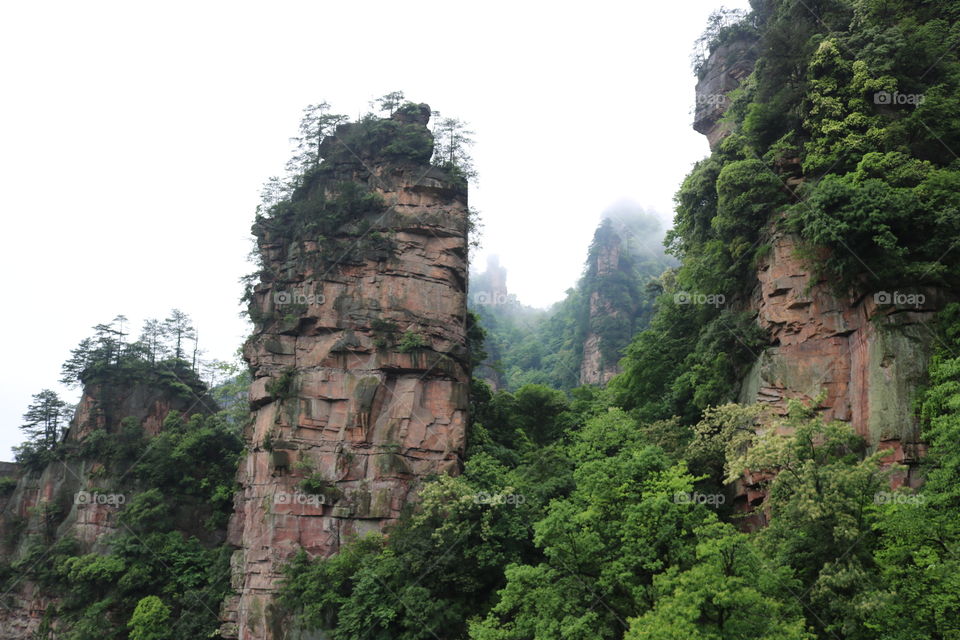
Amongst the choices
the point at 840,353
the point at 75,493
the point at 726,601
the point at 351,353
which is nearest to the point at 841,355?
the point at 840,353

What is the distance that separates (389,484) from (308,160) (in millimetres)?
17729

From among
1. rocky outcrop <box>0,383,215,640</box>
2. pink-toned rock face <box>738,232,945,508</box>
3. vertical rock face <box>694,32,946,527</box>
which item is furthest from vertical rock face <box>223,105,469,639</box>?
pink-toned rock face <box>738,232,945,508</box>

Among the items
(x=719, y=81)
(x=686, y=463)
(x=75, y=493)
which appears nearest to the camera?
(x=686, y=463)

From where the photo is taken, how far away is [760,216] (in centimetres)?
2350

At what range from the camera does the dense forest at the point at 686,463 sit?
49.5 feet

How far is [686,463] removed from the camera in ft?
63.5

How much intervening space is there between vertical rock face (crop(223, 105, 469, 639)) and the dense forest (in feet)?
1.08

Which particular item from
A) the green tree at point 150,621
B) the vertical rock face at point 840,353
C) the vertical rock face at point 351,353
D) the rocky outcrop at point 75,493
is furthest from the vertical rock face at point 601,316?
the green tree at point 150,621

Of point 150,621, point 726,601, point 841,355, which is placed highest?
point 841,355

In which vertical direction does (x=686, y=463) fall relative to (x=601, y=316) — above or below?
below

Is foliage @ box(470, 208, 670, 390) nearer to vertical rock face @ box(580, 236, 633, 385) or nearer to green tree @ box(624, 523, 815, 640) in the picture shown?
vertical rock face @ box(580, 236, 633, 385)

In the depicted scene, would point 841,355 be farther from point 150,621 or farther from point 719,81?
point 150,621

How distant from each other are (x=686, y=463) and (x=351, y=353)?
16336 mm

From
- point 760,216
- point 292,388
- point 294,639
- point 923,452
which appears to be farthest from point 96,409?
point 923,452
